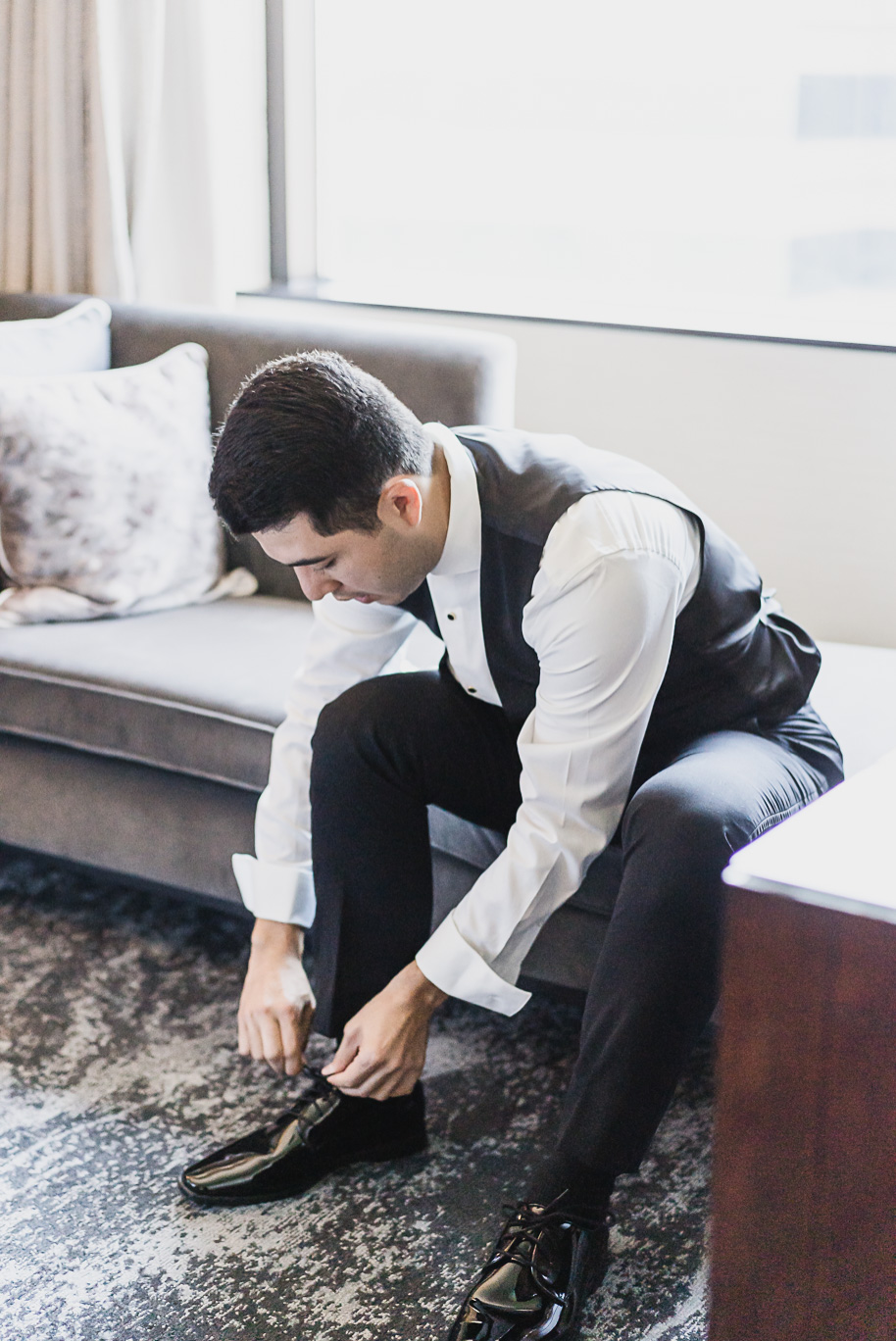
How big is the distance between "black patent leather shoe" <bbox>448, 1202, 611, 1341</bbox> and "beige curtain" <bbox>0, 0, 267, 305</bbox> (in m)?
1.95

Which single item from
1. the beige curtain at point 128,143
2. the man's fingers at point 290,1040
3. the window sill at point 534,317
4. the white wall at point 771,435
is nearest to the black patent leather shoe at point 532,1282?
the man's fingers at point 290,1040

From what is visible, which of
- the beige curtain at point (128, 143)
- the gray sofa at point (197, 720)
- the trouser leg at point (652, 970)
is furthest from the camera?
the beige curtain at point (128, 143)

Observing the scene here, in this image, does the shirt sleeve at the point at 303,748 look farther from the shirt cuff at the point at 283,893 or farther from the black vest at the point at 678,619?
the black vest at the point at 678,619

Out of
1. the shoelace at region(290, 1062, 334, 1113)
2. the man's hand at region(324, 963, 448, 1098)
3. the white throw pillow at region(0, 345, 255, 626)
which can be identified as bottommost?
the shoelace at region(290, 1062, 334, 1113)

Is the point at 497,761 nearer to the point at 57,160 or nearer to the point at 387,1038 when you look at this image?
the point at 387,1038

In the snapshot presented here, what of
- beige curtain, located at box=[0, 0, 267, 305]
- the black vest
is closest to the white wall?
beige curtain, located at box=[0, 0, 267, 305]

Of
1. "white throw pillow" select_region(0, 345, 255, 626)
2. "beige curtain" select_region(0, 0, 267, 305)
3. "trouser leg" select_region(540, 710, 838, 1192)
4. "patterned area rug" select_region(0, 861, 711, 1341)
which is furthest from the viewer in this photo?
"beige curtain" select_region(0, 0, 267, 305)

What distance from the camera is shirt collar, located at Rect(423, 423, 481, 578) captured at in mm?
1236

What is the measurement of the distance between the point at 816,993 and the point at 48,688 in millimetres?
1284

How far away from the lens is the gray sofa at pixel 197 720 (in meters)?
1.54

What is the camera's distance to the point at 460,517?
1.23 m

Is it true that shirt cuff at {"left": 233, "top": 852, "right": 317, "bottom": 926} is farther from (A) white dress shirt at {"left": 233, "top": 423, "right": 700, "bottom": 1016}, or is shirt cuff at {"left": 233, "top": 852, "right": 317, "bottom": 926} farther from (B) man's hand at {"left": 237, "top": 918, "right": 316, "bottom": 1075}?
(A) white dress shirt at {"left": 233, "top": 423, "right": 700, "bottom": 1016}

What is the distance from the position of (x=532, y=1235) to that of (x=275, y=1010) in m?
0.34

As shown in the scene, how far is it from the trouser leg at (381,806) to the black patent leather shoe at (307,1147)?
87mm
